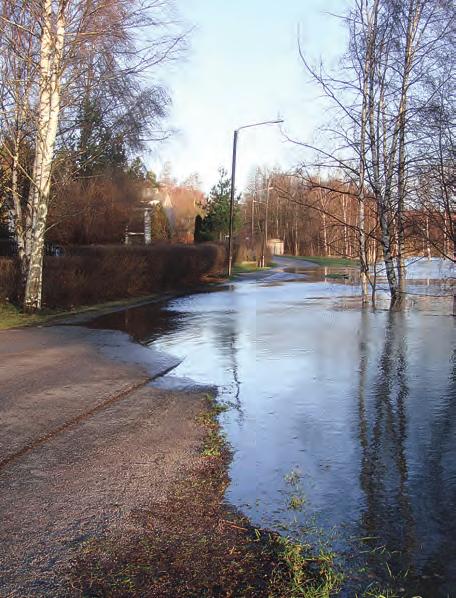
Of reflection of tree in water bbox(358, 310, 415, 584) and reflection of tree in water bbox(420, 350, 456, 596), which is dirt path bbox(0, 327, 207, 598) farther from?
reflection of tree in water bbox(420, 350, 456, 596)

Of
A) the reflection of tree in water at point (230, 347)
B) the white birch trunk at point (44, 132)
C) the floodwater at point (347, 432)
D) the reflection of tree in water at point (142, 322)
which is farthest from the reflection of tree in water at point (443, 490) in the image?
the white birch trunk at point (44, 132)

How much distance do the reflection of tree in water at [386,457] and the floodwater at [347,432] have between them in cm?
1

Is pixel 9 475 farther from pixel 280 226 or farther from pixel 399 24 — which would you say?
pixel 280 226

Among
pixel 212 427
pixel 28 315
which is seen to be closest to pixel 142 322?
pixel 28 315

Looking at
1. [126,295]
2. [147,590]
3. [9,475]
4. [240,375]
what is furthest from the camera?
[126,295]

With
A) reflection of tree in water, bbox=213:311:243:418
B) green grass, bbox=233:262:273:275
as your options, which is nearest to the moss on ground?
reflection of tree in water, bbox=213:311:243:418

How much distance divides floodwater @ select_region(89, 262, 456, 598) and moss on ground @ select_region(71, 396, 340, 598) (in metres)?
0.20

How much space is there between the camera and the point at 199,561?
11.4ft

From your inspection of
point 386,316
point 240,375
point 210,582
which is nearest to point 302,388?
point 240,375

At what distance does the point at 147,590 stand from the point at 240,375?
223 inches

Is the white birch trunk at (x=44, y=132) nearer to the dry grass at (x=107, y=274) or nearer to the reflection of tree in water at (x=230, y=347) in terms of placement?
the dry grass at (x=107, y=274)

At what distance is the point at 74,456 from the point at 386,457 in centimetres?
272

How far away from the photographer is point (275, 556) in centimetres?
355

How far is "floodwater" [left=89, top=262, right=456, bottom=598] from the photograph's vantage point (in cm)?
377
